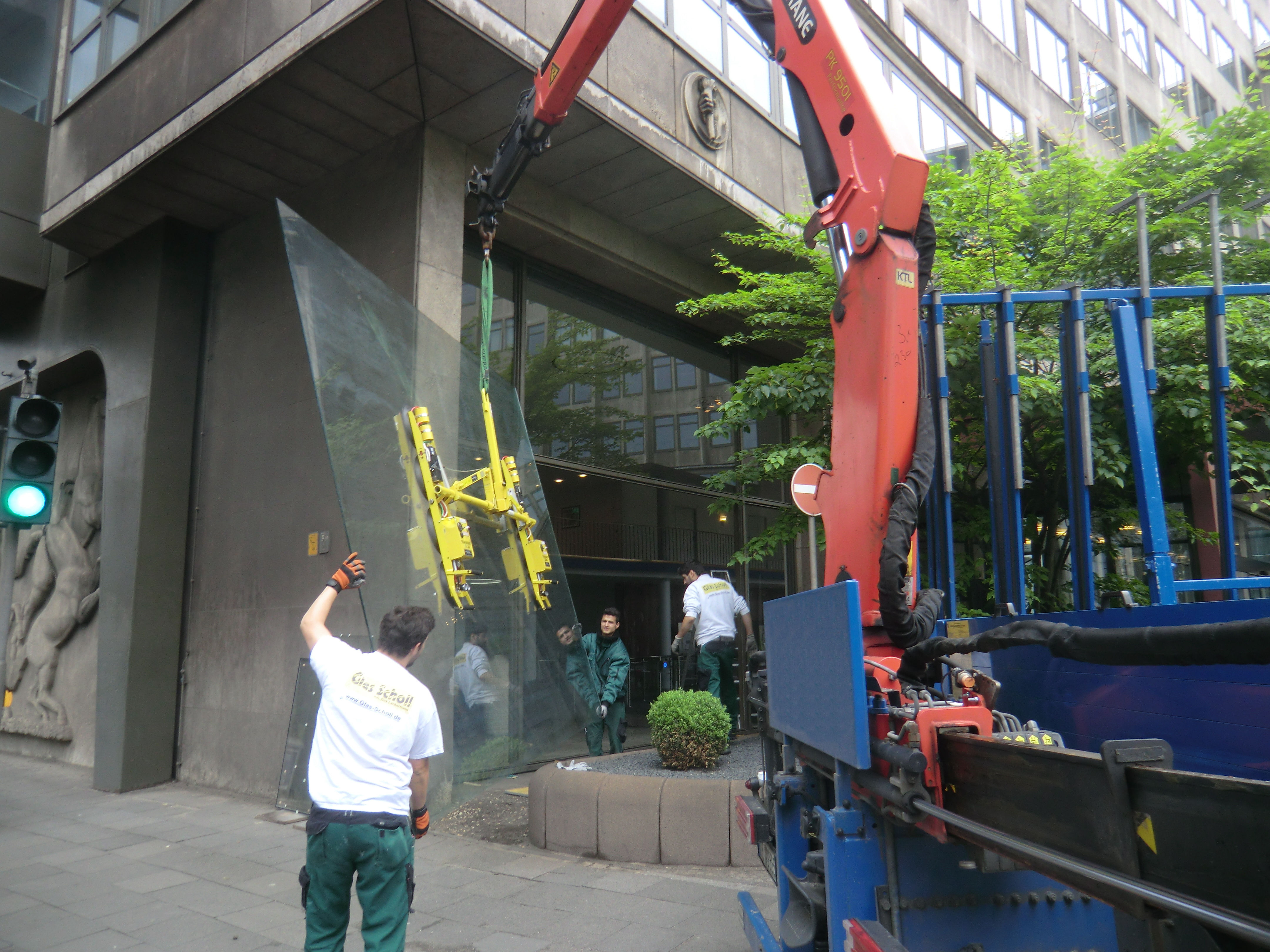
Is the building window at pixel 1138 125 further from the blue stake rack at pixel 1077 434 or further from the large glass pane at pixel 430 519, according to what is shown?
the blue stake rack at pixel 1077 434

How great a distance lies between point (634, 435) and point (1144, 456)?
28.3ft

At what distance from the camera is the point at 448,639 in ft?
21.9

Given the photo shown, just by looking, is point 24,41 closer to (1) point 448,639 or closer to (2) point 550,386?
(2) point 550,386

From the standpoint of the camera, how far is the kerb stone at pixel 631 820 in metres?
6.17

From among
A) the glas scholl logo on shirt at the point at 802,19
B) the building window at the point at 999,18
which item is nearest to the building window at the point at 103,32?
the glas scholl logo on shirt at the point at 802,19

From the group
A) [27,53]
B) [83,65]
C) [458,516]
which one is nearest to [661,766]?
[458,516]

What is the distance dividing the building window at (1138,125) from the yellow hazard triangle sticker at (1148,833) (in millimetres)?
24618

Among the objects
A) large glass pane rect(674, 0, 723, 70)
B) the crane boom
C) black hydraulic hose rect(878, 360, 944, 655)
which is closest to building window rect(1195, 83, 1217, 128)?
large glass pane rect(674, 0, 723, 70)

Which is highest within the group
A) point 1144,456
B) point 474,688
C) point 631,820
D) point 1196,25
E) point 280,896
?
point 1196,25

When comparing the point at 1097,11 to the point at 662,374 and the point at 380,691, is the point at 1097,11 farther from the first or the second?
the point at 380,691

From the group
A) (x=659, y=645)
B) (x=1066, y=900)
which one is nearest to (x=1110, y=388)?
(x=1066, y=900)

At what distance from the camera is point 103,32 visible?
11570 mm

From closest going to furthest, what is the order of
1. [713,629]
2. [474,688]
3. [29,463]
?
1. [29,463]
2. [474,688]
3. [713,629]

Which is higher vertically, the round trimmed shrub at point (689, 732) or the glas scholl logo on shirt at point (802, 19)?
→ the glas scholl logo on shirt at point (802, 19)
